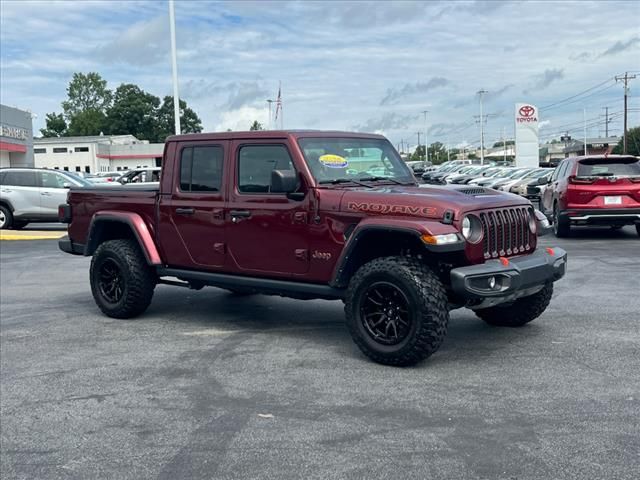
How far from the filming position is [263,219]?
673 cm

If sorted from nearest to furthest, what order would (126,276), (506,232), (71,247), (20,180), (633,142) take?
(506,232) < (126,276) < (71,247) < (20,180) < (633,142)

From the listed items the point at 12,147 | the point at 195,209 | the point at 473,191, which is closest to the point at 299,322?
the point at 195,209

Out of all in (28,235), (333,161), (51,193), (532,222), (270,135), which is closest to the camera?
(532,222)

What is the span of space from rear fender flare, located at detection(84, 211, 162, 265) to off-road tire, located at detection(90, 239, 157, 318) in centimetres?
19

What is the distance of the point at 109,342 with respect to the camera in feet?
23.1

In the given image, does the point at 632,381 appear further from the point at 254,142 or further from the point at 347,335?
the point at 254,142

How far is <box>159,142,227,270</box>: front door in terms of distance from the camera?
7.17 metres

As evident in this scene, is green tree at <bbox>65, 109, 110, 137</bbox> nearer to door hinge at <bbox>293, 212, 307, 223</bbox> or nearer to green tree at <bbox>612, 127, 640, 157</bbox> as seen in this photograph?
green tree at <bbox>612, 127, 640, 157</bbox>

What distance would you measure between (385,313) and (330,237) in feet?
2.67

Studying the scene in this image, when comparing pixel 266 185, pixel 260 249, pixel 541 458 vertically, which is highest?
pixel 266 185

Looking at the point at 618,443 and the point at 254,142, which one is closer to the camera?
the point at 618,443

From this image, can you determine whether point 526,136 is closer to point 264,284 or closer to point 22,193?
point 22,193

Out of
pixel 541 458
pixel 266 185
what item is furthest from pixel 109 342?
pixel 541 458

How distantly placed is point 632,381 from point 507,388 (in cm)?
90
